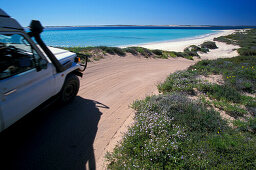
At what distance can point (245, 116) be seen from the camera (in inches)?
155

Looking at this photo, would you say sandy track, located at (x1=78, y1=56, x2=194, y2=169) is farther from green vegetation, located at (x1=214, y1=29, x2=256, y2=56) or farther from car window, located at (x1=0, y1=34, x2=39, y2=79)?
green vegetation, located at (x1=214, y1=29, x2=256, y2=56)

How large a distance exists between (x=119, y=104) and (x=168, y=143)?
96.0 inches

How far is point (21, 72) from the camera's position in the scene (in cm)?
265

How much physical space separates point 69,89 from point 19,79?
1979mm

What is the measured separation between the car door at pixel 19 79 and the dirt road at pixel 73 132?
0.35m

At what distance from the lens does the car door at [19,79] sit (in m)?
2.34

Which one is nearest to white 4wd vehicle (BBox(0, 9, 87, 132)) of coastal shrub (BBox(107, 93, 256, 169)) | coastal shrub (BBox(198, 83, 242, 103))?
coastal shrub (BBox(107, 93, 256, 169))

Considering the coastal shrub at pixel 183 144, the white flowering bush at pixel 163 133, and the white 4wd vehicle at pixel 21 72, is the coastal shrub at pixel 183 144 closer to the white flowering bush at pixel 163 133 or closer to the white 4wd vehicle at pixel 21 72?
the white flowering bush at pixel 163 133

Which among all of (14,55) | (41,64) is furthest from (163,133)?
(14,55)

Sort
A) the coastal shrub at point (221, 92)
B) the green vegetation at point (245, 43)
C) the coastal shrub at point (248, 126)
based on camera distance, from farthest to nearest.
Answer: the green vegetation at point (245, 43)
the coastal shrub at point (221, 92)
the coastal shrub at point (248, 126)

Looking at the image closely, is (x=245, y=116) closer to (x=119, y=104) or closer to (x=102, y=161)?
(x=119, y=104)

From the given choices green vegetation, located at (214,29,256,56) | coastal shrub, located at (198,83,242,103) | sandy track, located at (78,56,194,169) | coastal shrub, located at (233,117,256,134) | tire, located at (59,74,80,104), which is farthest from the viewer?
green vegetation, located at (214,29,256,56)

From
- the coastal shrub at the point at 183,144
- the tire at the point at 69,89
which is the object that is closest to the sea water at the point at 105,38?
the tire at the point at 69,89

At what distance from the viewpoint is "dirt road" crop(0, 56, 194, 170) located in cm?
273
